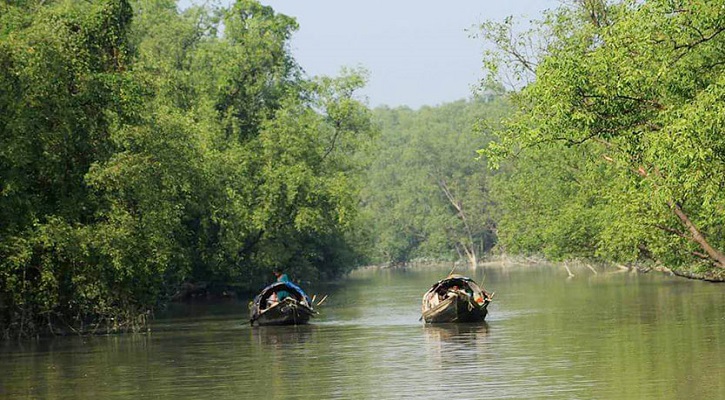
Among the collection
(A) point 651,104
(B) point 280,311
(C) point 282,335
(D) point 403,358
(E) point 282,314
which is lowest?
(D) point 403,358

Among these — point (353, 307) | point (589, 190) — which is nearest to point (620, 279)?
point (589, 190)

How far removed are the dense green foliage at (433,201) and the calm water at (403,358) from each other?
88.2 metres

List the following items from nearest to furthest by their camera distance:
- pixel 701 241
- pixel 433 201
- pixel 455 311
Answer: pixel 701 241 < pixel 455 311 < pixel 433 201

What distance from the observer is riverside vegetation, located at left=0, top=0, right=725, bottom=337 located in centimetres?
2577

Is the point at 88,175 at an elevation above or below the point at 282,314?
above

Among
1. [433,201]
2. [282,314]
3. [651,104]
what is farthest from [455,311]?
[433,201]

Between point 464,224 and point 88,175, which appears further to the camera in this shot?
point 464,224

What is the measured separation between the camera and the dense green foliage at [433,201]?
139m

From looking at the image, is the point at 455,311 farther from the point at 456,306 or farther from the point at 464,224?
the point at 464,224

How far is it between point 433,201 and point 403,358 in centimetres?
11377

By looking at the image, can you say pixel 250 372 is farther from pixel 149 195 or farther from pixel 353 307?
pixel 353 307

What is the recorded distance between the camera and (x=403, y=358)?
2995 cm

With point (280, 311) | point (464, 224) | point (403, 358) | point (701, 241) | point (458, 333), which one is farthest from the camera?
point (464, 224)

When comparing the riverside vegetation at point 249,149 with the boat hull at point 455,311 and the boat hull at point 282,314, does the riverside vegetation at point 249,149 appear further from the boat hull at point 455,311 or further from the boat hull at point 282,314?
the boat hull at point 455,311
